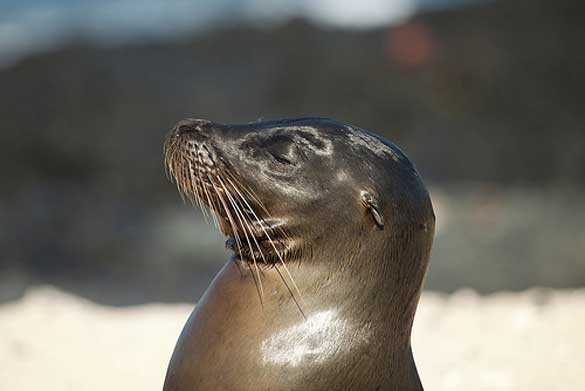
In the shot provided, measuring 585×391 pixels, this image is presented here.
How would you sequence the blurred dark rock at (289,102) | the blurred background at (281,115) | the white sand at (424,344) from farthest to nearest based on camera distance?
1. the blurred dark rock at (289,102)
2. the blurred background at (281,115)
3. the white sand at (424,344)

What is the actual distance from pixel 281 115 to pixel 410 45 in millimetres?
2213

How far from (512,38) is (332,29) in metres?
2.67

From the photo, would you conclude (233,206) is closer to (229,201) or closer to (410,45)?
(229,201)

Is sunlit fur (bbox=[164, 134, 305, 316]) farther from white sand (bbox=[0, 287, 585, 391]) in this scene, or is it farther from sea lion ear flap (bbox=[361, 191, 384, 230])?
white sand (bbox=[0, 287, 585, 391])

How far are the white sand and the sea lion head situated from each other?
1737mm

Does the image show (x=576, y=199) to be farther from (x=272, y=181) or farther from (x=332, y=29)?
(x=272, y=181)

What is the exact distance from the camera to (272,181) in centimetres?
319

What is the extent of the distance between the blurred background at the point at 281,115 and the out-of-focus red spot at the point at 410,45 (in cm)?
3

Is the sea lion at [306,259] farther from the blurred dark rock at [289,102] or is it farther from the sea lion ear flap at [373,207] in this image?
the blurred dark rock at [289,102]

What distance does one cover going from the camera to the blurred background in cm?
1076

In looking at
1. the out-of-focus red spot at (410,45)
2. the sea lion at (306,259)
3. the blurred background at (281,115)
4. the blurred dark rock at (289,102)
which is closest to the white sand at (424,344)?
the sea lion at (306,259)

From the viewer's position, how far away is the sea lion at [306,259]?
3.04 m

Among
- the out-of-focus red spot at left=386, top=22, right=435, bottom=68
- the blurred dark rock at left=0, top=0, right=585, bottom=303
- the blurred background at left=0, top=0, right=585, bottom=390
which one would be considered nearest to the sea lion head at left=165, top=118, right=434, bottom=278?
the blurred background at left=0, top=0, right=585, bottom=390

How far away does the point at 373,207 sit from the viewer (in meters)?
3.12
